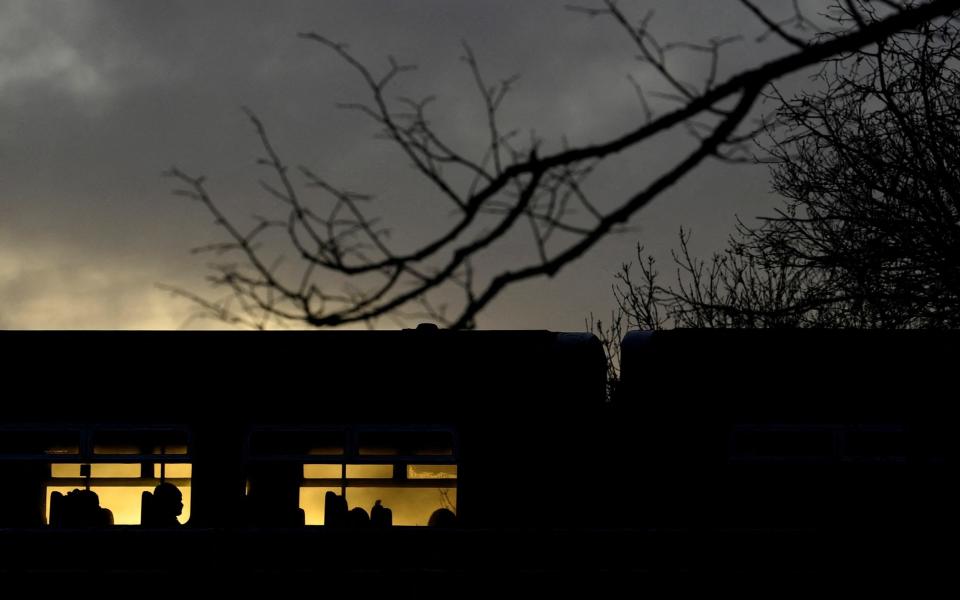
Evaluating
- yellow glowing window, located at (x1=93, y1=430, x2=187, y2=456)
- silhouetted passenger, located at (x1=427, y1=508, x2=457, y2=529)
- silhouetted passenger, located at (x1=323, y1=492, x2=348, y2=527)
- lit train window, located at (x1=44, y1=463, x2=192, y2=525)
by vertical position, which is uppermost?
yellow glowing window, located at (x1=93, y1=430, x2=187, y2=456)

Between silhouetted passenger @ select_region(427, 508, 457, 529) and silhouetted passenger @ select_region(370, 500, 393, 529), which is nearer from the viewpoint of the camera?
silhouetted passenger @ select_region(427, 508, 457, 529)

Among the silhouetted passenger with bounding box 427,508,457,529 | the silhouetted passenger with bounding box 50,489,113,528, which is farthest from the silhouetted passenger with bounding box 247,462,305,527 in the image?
the silhouetted passenger with bounding box 50,489,113,528

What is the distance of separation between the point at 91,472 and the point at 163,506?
671 mm

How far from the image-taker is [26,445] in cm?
948

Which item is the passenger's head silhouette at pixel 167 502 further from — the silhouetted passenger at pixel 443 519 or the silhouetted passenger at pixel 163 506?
the silhouetted passenger at pixel 443 519

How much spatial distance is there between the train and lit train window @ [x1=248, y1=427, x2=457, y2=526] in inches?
0.6

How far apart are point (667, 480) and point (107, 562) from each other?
15.2ft

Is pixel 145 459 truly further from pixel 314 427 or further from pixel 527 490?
pixel 527 490

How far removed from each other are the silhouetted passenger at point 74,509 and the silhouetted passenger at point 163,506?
0.41 metres

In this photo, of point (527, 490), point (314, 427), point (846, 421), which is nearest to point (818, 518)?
point (846, 421)

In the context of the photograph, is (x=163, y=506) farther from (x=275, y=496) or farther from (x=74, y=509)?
(x=275, y=496)

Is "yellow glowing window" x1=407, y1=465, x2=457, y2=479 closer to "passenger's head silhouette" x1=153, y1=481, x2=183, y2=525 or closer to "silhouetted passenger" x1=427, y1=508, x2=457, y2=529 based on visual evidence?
"silhouetted passenger" x1=427, y1=508, x2=457, y2=529

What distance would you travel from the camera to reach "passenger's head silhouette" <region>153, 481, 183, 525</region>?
964cm

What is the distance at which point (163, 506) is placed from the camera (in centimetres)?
968
